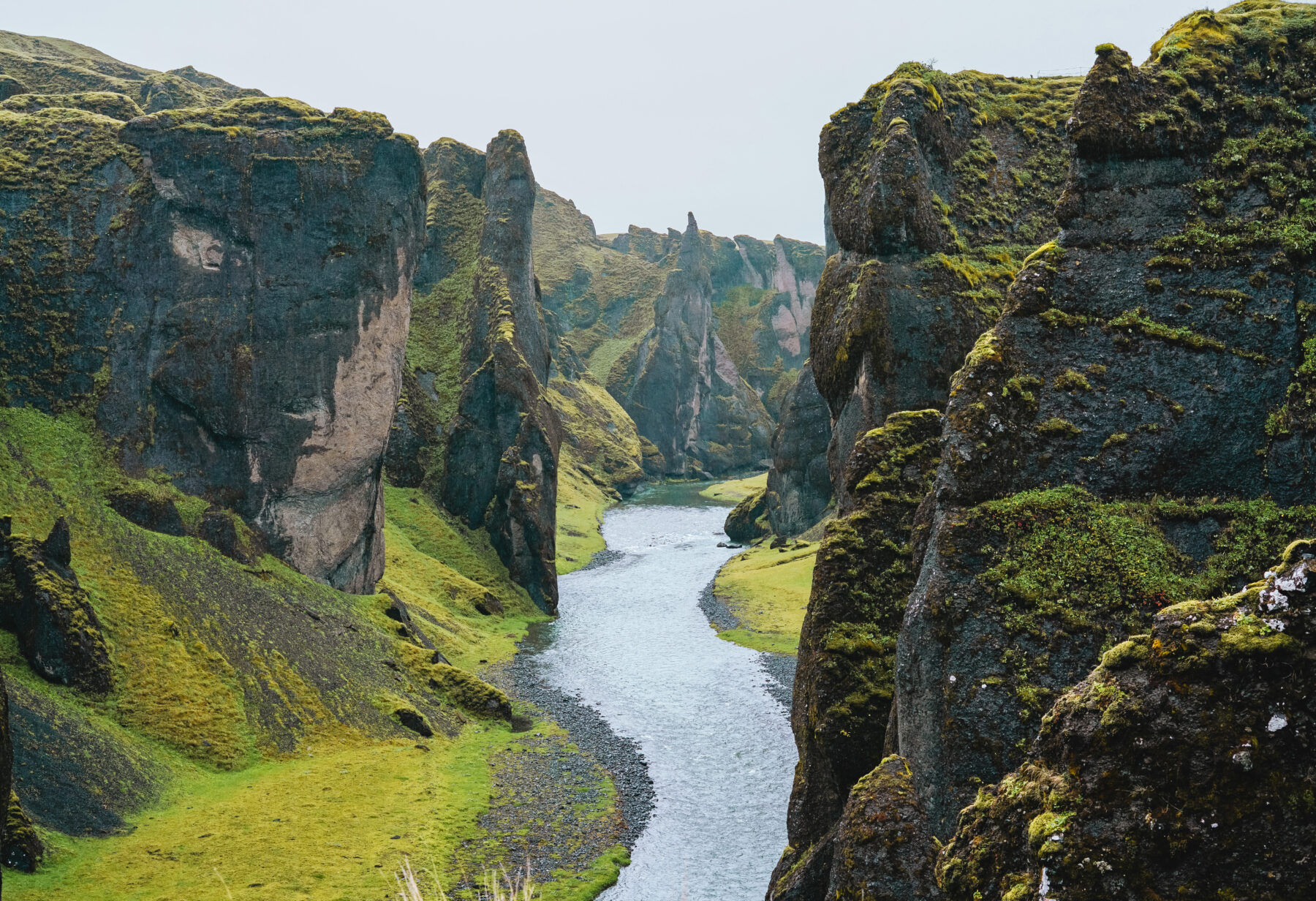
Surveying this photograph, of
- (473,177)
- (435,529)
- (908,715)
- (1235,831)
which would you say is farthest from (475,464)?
(1235,831)

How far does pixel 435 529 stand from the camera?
72.2m

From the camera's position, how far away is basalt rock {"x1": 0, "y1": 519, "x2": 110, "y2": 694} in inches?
1204

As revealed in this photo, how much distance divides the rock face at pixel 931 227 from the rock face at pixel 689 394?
145m

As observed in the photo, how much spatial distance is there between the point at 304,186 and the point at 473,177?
49257 millimetres

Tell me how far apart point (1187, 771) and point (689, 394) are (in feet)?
598

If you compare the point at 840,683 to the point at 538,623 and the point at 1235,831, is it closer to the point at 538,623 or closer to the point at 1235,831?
the point at 1235,831

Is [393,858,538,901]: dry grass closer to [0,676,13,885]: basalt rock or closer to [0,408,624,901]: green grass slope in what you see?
[0,408,624,901]: green grass slope

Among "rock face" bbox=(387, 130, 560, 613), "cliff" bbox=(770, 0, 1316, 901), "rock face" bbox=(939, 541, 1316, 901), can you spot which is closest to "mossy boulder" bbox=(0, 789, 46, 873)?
"cliff" bbox=(770, 0, 1316, 901)

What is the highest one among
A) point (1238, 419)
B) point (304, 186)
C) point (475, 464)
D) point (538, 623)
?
point (304, 186)

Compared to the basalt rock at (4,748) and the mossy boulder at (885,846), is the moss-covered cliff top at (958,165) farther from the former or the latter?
the basalt rock at (4,748)

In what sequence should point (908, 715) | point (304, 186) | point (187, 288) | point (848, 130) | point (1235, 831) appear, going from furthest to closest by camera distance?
point (304, 186) → point (187, 288) → point (848, 130) → point (908, 715) → point (1235, 831)

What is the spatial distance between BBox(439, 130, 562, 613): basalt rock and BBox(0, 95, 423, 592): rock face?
61.4ft

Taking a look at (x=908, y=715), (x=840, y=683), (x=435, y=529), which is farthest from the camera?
(x=435, y=529)

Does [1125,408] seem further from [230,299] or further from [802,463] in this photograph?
[802,463]
